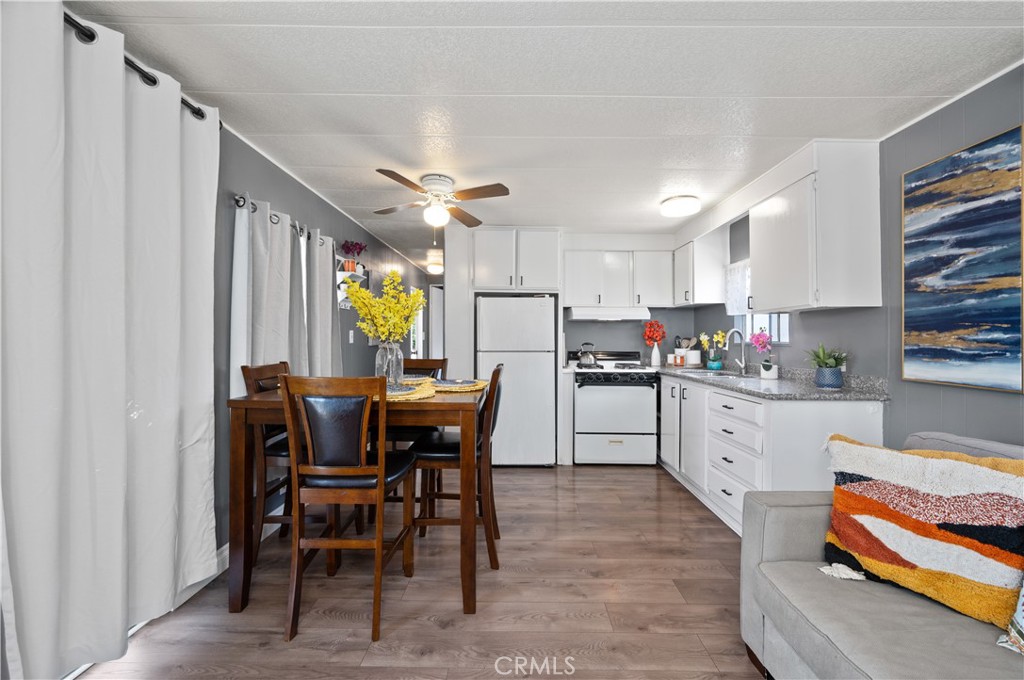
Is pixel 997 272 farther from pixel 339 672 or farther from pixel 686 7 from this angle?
pixel 339 672

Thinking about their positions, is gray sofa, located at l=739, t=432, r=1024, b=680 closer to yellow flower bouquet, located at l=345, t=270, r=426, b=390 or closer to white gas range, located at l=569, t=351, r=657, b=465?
yellow flower bouquet, located at l=345, t=270, r=426, b=390

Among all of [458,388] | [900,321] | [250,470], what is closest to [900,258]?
[900,321]

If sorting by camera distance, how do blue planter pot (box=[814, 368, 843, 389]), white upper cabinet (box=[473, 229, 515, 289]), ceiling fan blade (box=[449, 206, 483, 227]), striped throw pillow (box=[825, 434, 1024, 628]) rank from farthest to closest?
white upper cabinet (box=[473, 229, 515, 289]) < ceiling fan blade (box=[449, 206, 483, 227]) < blue planter pot (box=[814, 368, 843, 389]) < striped throw pillow (box=[825, 434, 1024, 628])

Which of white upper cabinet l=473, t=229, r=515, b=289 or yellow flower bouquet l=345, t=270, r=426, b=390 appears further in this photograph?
white upper cabinet l=473, t=229, r=515, b=289

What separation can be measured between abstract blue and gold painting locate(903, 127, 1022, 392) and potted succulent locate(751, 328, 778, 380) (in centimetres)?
95

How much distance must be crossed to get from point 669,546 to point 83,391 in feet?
9.12

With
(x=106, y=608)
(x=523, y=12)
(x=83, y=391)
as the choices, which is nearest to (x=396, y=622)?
(x=106, y=608)

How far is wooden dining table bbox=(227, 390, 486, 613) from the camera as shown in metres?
1.99

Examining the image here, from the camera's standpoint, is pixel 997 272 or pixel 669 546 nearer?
pixel 997 272

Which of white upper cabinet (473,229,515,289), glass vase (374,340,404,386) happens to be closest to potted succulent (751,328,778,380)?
white upper cabinet (473,229,515,289)

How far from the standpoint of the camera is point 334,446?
6.07ft

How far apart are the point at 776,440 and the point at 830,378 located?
582 millimetres

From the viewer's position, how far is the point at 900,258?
2.40 metres

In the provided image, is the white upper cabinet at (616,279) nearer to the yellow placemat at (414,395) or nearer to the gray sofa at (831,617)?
the yellow placemat at (414,395)
